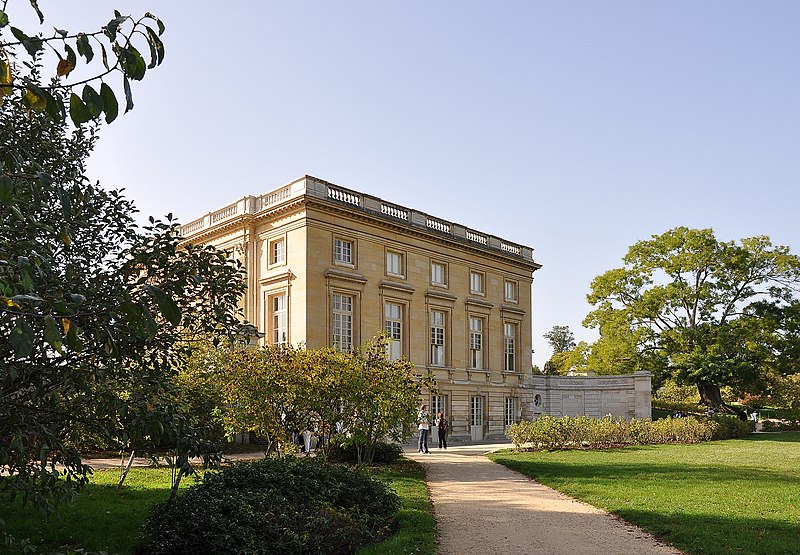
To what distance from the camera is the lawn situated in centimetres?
895

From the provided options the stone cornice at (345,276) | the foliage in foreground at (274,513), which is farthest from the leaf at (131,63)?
the stone cornice at (345,276)

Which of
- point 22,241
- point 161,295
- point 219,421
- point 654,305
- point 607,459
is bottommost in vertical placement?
point 607,459

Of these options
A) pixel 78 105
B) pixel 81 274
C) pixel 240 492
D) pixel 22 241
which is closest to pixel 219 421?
pixel 240 492

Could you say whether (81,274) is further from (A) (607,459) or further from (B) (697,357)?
(B) (697,357)

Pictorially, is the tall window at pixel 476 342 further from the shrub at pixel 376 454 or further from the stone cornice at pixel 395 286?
the shrub at pixel 376 454

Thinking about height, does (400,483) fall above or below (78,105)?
below

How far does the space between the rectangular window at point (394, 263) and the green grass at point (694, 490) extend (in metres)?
11.5

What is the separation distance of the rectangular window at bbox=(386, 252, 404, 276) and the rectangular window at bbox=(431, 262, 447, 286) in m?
2.40

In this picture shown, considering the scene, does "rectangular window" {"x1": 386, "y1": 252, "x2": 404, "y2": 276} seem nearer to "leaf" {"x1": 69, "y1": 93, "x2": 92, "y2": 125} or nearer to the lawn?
the lawn

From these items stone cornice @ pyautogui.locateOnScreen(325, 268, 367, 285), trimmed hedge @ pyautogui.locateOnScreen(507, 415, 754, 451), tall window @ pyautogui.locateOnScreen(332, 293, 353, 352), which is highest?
stone cornice @ pyautogui.locateOnScreen(325, 268, 367, 285)

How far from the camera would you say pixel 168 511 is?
8.74m

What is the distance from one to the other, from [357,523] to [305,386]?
733cm

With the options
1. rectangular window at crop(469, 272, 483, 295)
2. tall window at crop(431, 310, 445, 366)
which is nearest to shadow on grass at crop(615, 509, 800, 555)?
tall window at crop(431, 310, 445, 366)

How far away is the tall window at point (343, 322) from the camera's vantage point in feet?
104
